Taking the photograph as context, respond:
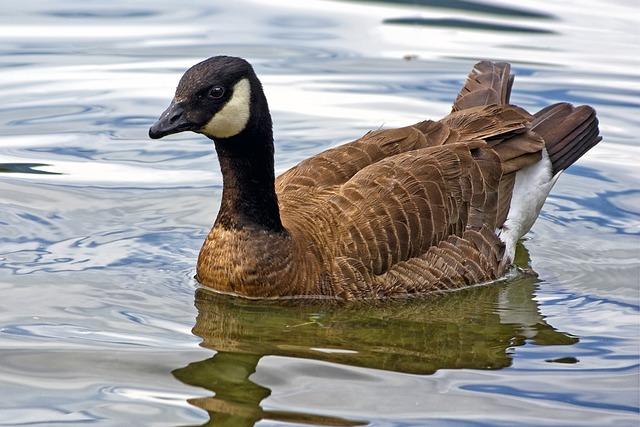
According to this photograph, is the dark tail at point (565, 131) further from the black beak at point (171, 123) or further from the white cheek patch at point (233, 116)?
the black beak at point (171, 123)

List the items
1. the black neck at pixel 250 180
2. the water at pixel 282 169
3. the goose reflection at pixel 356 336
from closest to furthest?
the water at pixel 282 169, the goose reflection at pixel 356 336, the black neck at pixel 250 180

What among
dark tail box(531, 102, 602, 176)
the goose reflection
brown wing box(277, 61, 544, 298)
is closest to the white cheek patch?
brown wing box(277, 61, 544, 298)

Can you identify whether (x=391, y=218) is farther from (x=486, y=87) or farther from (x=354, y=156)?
(x=486, y=87)

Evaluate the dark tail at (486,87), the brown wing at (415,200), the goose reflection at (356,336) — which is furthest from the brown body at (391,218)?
the dark tail at (486,87)

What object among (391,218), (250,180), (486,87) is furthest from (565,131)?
(250,180)

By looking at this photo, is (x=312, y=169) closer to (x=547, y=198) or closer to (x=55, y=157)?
(x=547, y=198)

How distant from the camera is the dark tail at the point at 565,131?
11.6 meters

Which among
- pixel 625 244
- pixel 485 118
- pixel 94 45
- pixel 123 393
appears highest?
pixel 94 45

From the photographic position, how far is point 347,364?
8.66 metres

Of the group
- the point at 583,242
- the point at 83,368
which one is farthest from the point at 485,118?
the point at 83,368

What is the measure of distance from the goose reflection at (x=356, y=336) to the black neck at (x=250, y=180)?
625 mm

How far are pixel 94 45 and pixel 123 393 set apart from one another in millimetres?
10062

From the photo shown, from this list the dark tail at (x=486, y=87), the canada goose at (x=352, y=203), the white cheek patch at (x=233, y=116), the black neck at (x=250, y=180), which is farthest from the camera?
the dark tail at (x=486, y=87)

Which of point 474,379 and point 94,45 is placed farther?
point 94,45
